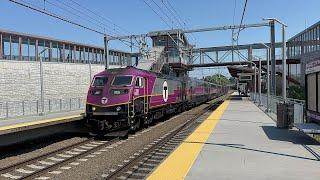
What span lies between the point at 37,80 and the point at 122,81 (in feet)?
59.6

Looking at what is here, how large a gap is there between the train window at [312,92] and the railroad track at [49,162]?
7.13 meters

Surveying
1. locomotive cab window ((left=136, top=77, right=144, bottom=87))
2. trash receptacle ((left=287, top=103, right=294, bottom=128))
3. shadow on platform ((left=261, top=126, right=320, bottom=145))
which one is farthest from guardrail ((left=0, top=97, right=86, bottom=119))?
trash receptacle ((left=287, top=103, right=294, bottom=128))

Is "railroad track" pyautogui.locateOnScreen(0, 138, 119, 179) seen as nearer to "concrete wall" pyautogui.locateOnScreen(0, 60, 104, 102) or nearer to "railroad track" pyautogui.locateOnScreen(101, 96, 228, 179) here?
"railroad track" pyautogui.locateOnScreen(101, 96, 228, 179)

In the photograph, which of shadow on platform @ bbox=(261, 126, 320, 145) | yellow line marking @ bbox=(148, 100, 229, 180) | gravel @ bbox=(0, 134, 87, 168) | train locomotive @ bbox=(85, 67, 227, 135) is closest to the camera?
yellow line marking @ bbox=(148, 100, 229, 180)

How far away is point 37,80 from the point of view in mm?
35031

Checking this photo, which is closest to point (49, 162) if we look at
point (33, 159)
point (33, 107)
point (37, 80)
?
point (33, 159)

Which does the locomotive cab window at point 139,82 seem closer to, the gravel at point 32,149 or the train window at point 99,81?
the train window at point 99,81

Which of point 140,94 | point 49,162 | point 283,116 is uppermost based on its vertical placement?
point 140,94

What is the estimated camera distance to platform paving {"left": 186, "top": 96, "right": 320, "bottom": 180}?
345 inches

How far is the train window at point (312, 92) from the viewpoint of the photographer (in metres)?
14.8

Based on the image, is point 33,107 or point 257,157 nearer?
point 257,157

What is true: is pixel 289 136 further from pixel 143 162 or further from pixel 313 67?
pixel 143 162

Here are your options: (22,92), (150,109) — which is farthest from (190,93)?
(150,109)

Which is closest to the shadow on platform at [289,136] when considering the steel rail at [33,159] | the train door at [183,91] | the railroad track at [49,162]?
the railroad track at [49,162]
